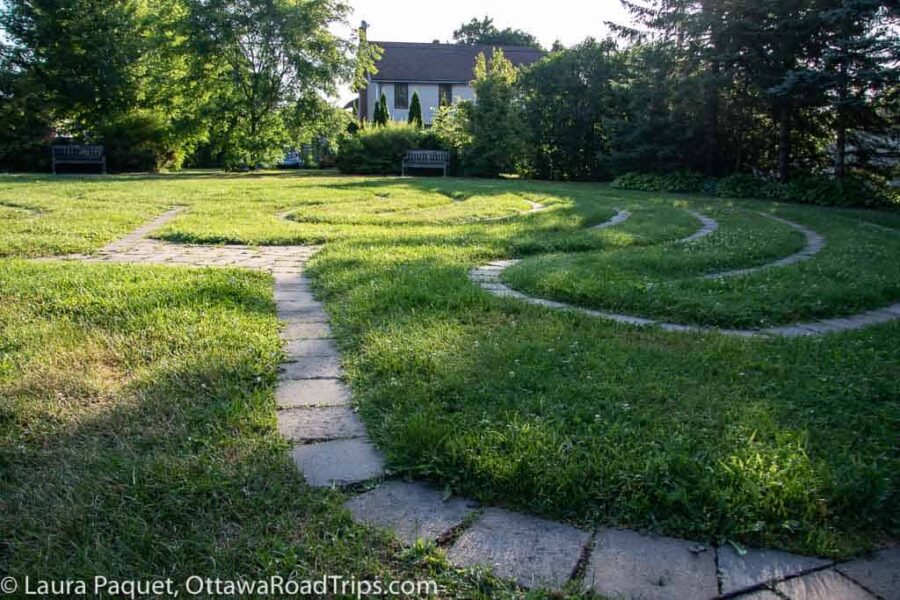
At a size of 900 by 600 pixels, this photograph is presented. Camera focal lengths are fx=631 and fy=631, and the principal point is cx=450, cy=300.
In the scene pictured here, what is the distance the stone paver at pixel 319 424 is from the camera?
7.39 ft

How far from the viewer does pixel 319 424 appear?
92.4 inches

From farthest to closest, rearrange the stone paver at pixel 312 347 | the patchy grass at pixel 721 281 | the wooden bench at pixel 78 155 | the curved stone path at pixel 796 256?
1. the wooden bench at pixel 78 155
2. the curved stone path at pixel 796 256
3. the patchy grass at pixel 721 281
4. the stone paver at pixel 312 347

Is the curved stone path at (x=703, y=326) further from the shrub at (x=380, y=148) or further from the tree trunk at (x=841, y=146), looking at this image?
the shrub at (x=380, y=148)

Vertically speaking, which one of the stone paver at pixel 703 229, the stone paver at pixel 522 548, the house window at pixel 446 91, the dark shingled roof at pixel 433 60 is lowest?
the stone paver at pixel 522 548

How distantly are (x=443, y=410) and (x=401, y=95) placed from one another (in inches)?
1411

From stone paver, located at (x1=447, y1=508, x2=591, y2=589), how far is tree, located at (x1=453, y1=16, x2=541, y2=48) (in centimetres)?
5914

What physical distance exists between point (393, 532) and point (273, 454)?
0.57 m

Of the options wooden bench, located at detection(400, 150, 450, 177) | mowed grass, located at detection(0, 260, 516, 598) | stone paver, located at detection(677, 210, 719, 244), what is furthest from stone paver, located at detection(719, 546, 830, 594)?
wooden bench, located at detection(400, 150, 450, 177)

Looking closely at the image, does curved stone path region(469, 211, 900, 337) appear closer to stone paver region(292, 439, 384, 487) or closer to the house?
stone paver region(292, 439, 384, 487)

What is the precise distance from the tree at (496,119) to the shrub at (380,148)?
210 centimetres

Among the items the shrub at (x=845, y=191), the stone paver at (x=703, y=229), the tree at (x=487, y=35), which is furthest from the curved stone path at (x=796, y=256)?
the tree at (x=487, y=35)

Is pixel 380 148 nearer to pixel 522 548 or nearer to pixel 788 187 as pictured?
pixel 788 187

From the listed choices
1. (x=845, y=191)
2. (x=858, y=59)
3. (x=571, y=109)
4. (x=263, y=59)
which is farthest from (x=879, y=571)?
(x=263, y=59)

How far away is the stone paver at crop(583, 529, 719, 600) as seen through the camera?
1.52 m
